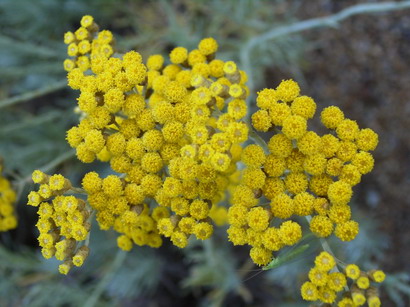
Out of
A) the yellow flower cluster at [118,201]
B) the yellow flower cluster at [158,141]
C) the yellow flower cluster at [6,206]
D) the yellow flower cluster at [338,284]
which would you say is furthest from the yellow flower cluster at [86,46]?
the yellow flower cluster at [338,284]

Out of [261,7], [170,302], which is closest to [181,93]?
[261,7]

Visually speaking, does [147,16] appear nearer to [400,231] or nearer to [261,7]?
[261,7]

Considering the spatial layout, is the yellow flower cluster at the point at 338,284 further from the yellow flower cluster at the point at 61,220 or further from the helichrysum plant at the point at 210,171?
the yellow flower cluster at the point at 61,220

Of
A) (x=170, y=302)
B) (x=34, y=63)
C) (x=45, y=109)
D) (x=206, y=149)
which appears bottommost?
(x=170, y=302)

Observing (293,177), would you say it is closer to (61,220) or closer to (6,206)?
(61,220)

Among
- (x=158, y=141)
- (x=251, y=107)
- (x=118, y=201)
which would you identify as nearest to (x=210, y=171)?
(x=158, y=141)

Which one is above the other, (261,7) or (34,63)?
(261,7)

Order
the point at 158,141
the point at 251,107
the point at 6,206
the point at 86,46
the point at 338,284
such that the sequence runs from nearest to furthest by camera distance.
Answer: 1. the point at 338,284
2. the point at 158,141
3. the point at 86,46
4. the point at 6,206
5. the point at 251,107
